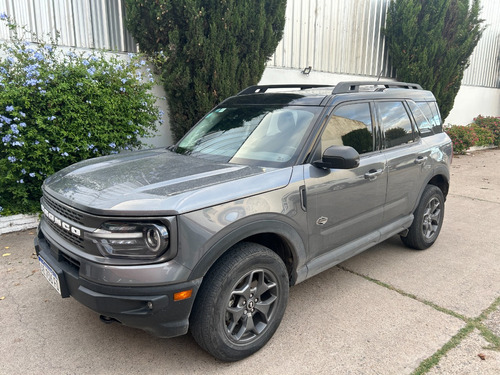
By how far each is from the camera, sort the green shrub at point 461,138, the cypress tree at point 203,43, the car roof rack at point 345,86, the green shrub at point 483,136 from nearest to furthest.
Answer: the car roof rack at point 345,86 → the cypress tree at point 203,43 → the green shrub at point 461,138 → the green shrub at point 483,136

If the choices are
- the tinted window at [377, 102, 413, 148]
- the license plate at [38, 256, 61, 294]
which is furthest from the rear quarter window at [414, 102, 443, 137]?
the license plate at [38, 256, 61, 294]

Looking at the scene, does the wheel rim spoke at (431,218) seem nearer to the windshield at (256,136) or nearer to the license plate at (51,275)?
the windshield at (256,136)

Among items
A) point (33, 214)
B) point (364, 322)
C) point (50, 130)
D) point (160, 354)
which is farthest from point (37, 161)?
point (364, 322)

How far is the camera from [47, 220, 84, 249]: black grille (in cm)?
231

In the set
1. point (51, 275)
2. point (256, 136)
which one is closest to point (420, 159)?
point (256, 136)

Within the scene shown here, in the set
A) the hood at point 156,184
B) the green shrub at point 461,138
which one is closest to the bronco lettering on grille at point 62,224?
the hood at point 156,184

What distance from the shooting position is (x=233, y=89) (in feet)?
21.4

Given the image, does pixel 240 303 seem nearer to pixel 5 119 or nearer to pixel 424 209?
pixel 424 209

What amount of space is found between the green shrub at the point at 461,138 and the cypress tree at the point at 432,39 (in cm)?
154

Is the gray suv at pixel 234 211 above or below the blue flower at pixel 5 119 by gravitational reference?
below

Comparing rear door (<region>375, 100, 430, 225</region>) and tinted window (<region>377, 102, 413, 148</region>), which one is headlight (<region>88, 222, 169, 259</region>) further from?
tinted window (<region>377, 102, 413, 148</region>)

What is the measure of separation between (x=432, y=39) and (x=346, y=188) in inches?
369

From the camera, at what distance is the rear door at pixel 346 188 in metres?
2.87

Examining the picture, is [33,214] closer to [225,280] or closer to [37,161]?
[37,161]
